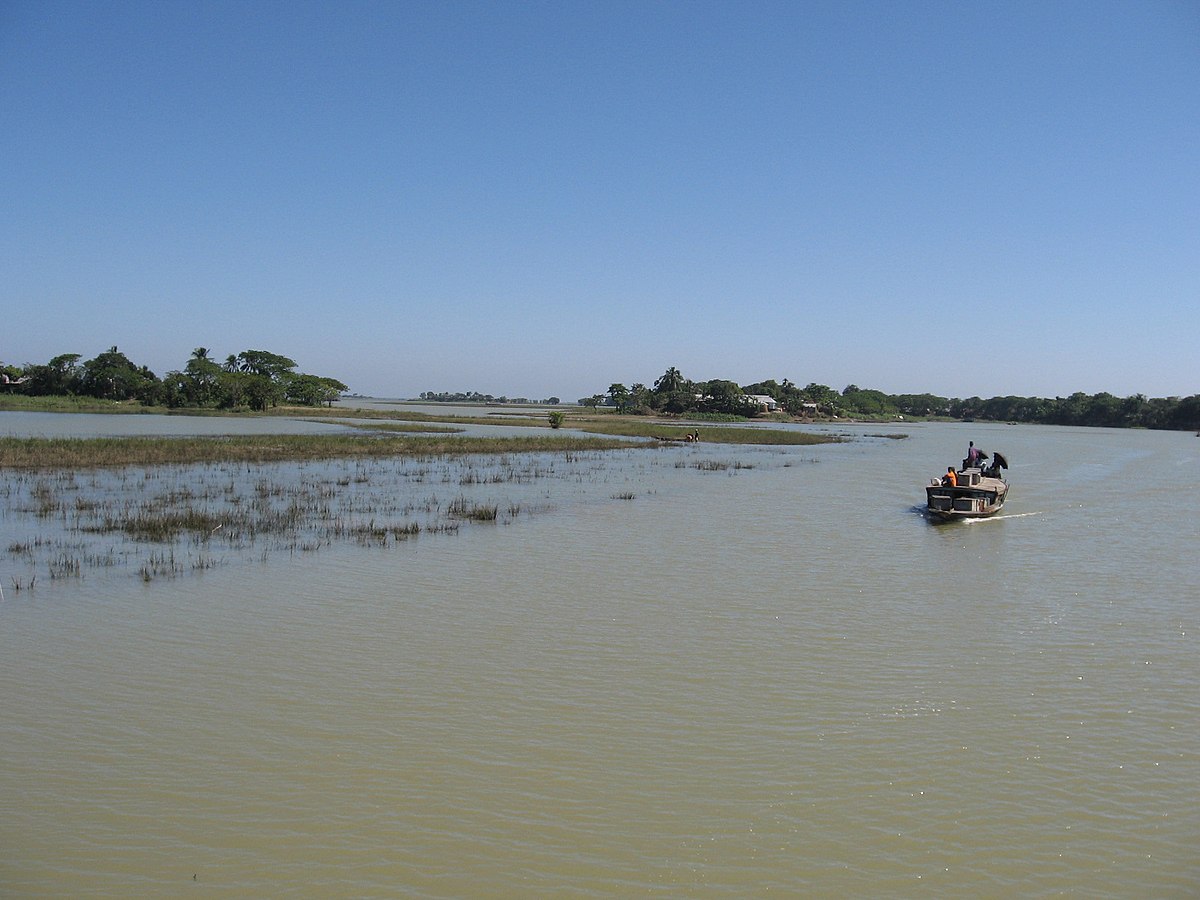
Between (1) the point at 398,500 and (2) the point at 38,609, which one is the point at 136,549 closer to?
(2) the point at 38,609

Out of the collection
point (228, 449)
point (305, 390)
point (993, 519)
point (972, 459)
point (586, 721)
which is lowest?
point (586, 721)

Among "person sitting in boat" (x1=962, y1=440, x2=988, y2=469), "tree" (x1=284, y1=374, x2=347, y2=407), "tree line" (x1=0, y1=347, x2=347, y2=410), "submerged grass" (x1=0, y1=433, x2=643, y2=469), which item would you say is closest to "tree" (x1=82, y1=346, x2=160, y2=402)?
"tree line" (x1=0, y1=347, x2=347, y2=410)

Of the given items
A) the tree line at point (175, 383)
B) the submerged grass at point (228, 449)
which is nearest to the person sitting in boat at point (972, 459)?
the submerged grass at point (228, 449)

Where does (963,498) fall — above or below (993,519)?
above

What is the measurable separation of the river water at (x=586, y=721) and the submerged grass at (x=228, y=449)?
13.3m

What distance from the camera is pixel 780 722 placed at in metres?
7.21

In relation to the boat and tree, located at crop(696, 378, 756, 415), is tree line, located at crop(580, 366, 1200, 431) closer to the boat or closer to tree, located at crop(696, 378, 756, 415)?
tree, located at crop(696, 378, 756, 415)

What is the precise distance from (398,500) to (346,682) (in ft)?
44.8

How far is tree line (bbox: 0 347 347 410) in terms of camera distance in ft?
252

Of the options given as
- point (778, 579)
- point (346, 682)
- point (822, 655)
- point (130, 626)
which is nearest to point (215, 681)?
point (346, 682)

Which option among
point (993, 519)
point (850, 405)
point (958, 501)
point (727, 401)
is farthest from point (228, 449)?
point (850, 405)

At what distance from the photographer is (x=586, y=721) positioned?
23.5 ft

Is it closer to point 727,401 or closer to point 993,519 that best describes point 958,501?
point 993,519

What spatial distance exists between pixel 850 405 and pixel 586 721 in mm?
164033
